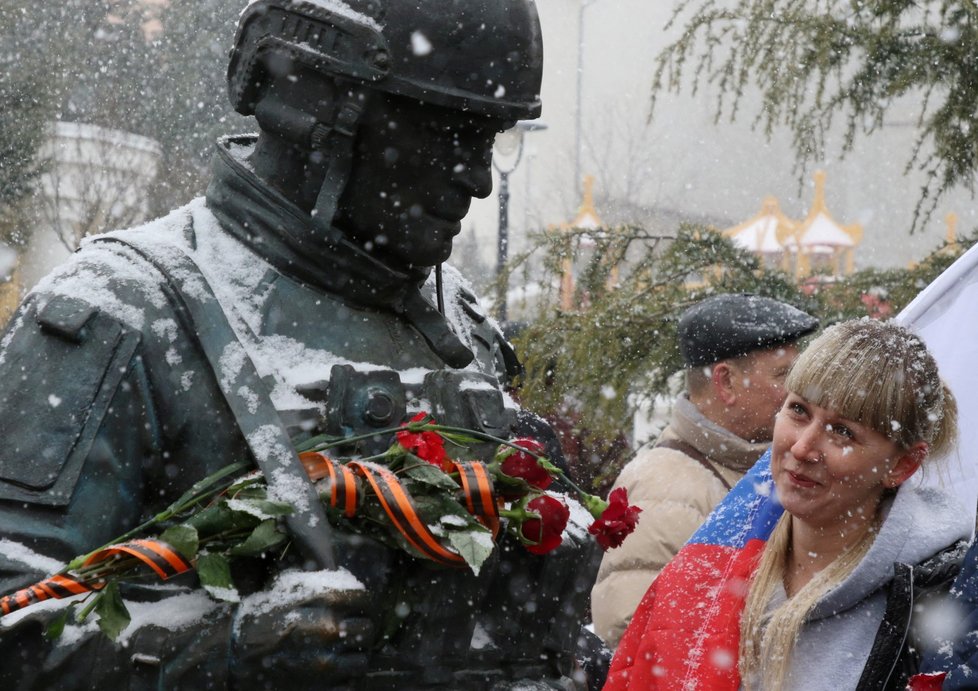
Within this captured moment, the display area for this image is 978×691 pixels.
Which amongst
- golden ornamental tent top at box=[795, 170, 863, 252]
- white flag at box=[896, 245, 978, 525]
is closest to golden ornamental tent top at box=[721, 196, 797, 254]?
golden ornamental tent top at box=[795, 170, 863, 252]

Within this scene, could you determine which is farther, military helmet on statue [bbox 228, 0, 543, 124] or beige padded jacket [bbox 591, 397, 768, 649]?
beige padded jacket [bbox 591, 397, 768, 649]

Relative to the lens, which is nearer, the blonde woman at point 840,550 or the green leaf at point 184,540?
the green leaf at point 184,540

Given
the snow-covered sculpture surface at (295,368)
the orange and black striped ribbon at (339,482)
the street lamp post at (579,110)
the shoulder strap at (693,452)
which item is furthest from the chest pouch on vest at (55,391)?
the street lamp post at (579,110)

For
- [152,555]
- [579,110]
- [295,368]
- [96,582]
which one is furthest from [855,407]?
[579,110]

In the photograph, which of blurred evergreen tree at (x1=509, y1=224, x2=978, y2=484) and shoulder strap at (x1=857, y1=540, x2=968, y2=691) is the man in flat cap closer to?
blurred evergreen tree at (x1=509, y1=224, x2=978, y2=484)

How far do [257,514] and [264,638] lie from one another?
0.69 feet

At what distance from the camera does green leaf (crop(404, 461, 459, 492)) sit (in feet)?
8.38

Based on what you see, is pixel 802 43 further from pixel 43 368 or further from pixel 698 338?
pixel 43 368

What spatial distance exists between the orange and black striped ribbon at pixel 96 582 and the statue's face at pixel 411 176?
2.78ft

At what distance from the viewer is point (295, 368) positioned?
2.83 metres

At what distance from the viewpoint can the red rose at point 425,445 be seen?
2605mm

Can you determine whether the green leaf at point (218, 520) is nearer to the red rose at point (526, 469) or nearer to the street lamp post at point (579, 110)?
the red rose at point (526, 469)

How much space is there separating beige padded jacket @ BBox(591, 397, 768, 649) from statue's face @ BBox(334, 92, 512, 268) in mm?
1405

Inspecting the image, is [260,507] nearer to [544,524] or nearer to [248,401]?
[248,401]
